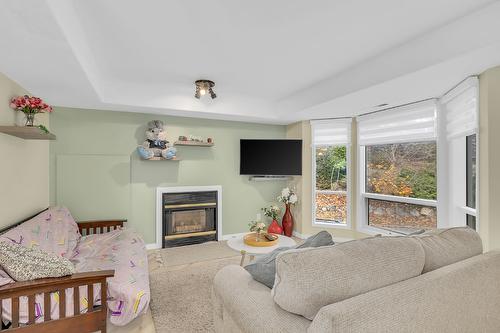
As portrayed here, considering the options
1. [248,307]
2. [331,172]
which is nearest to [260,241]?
[248,307]

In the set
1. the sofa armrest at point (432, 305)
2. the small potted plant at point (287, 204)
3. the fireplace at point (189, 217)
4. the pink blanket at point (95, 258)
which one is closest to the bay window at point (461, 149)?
the sofa armrest at point (432, 305)

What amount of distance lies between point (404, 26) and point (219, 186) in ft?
11.2

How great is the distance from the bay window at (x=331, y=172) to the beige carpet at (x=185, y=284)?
184cm

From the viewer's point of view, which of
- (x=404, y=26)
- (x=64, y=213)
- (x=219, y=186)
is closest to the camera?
(x=404, y=26)

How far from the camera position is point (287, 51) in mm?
2645

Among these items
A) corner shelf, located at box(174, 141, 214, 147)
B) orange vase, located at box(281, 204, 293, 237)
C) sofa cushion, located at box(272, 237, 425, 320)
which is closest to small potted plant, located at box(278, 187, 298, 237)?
orange vase, located at box(281, 204, 293, 237)

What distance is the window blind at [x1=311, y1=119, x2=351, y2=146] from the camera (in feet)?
14.7

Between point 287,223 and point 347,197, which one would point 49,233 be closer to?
point 287,223

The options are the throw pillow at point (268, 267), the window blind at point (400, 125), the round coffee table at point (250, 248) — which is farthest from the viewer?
the window blind at point (400, 125)

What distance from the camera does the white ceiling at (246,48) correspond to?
1.87m

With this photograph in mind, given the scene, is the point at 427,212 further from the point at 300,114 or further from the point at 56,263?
the point at 56,263

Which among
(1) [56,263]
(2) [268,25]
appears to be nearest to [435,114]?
(2) [268,25]

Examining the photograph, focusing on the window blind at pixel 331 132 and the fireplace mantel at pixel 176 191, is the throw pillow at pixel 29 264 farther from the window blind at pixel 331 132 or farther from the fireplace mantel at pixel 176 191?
the window blind at pixel 331 132

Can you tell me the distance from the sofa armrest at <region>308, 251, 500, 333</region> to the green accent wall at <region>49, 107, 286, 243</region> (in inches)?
144
